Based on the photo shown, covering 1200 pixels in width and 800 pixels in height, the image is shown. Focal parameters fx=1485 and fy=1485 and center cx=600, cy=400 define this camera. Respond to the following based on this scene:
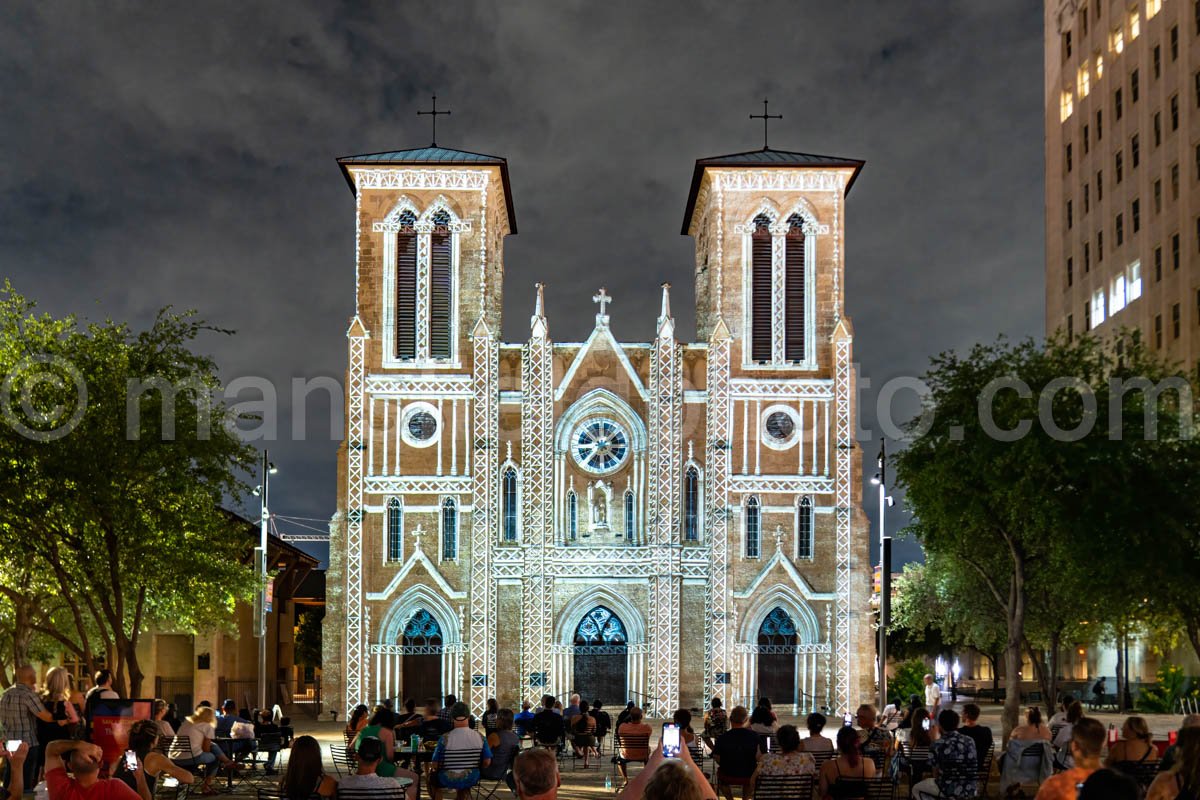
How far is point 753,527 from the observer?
4844 cm

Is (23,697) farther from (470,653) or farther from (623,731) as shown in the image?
(470,653)

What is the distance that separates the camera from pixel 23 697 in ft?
58.6

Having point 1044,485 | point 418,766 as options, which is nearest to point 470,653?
point 1044,485

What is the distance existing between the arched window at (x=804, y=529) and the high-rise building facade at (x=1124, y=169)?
988 cm

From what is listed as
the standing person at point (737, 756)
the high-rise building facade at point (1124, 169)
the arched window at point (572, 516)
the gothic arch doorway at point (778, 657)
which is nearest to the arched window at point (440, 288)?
the arched window at point (572, 516)

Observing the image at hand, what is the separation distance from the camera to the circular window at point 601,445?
4891cm

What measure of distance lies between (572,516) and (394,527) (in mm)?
5810

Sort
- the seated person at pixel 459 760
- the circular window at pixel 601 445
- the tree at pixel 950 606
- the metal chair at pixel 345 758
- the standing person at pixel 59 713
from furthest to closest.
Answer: the circular window at pixel 601 445
the tree at pixel 950 606
the metal chair at pixel 345 758
the seated person at pixel 459 760
the standing person at pixel 59 713

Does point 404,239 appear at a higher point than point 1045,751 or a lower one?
higher

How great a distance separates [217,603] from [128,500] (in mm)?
7251

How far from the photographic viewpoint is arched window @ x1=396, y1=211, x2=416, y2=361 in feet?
162

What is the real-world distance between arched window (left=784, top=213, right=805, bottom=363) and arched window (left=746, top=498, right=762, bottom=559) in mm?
5050

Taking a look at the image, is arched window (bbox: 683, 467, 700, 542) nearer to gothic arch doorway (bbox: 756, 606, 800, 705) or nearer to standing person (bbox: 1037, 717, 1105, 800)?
gothic arch doorway (bbox: 756, 606, 800, 705)

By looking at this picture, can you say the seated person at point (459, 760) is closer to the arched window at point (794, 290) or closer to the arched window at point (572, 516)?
the arched window at point (572, 516)
